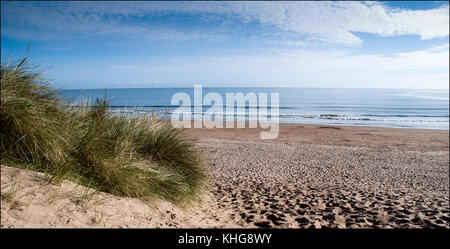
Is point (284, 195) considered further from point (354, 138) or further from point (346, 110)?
point (346, 110)

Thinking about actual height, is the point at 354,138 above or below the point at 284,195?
above

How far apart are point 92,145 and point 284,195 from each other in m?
4.71

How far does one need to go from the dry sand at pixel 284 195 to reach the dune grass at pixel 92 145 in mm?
272

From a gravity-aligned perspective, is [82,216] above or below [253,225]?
above

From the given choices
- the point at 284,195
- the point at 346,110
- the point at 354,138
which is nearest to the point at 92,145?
the point at 284,195

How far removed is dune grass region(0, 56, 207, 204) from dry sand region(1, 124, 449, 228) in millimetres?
272

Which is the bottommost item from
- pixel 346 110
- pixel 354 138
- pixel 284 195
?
pixel 284 195

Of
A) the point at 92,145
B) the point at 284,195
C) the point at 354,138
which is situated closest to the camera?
the point at 92,145

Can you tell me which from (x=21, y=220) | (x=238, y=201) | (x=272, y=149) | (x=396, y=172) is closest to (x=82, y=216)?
(x=21, y=220)

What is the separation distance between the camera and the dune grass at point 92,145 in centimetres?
352

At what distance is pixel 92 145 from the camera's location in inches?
164
